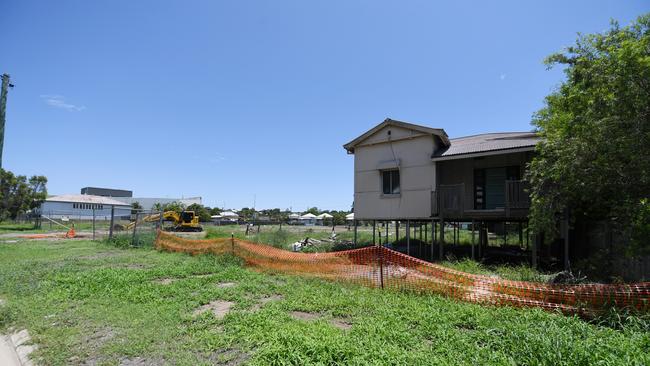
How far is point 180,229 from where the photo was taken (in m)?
37.7

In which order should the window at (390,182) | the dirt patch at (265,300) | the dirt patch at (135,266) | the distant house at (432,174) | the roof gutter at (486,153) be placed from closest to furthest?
1. the dirt patch at (265,300)
2. the dirt patch at (135,266)
3. the roof gutter at (486,153)
4. the distant house at (432,174)
5. the window at (390,182)

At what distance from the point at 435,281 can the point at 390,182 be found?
9.80 m

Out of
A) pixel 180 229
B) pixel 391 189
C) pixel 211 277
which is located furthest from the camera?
pixel 180 229

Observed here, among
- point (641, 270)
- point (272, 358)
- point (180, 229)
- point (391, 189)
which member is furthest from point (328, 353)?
point (180, 229)

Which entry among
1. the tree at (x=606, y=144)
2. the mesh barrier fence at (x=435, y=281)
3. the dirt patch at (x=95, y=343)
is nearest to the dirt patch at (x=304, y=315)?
the mesh barrier fence at (x=435, y=281)

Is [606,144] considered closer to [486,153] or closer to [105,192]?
[486,153]

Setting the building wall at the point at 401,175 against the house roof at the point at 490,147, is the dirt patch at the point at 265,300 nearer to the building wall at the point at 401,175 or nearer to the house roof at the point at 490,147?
the building wall at the point at 401,175

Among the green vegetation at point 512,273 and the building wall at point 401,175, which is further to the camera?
the building wall at point 401,175

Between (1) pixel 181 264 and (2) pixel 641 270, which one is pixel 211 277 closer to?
(1) pixel 181 264

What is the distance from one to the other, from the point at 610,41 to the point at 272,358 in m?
11.4

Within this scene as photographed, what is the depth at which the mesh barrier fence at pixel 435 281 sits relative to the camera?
5.42m

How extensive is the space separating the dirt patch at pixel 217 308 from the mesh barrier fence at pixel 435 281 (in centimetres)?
277

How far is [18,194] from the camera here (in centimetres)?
Result: 3809

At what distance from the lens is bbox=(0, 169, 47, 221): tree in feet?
121
